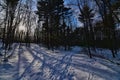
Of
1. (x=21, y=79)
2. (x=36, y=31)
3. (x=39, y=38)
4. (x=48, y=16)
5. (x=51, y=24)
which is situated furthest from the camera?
(x=39, y=38)

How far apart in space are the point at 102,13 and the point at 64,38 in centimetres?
1549

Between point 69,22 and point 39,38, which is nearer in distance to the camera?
point 69,22

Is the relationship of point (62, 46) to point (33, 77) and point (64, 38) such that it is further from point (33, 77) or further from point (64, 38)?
point (33, 77)

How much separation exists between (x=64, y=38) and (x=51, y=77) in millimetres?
26191

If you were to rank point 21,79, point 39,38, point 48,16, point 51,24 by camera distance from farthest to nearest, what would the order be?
point 39,38 < point 48,16 < point 51,24 < point 21,79

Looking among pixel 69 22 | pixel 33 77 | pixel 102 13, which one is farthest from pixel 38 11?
pixel 33 77

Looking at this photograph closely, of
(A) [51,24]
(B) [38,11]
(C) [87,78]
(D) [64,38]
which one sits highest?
(B) [38,11]

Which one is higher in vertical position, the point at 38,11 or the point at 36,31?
the point at 38,11

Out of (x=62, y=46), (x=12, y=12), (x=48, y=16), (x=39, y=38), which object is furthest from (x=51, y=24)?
(x=39, y=38)

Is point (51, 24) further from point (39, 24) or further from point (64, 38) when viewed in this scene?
point (39, 24)

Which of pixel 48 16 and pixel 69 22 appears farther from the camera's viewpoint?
pixel 69 22

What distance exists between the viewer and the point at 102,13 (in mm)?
21234

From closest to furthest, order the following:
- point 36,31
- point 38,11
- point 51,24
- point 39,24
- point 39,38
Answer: point 51,24
point 38,11
point 39,24
point 36,31
point 39,38

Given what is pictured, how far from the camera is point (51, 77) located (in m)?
9.88
